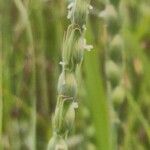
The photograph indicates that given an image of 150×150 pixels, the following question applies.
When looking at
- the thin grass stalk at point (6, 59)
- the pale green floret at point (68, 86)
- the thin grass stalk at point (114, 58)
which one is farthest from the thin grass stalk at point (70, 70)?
the thin grass stalk at point (6, 59)

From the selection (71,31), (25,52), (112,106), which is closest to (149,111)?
(25,52)

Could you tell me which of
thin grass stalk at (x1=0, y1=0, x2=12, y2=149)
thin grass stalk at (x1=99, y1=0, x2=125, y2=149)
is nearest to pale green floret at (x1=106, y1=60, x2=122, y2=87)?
thin grass stalk at (x1=99, y1=0, x2=125, y2=149)

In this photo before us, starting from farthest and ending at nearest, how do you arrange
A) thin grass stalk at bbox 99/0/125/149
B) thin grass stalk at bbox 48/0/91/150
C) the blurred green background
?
the blurred green background < thin grass stalk at bbox 99/0/125/149 < thin grass stalk at bbox 48/0/91/150

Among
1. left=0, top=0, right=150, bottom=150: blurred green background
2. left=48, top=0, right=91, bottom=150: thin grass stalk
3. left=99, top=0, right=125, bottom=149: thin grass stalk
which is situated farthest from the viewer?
left=0, top=0, right=150, bottom=150: blurred green background

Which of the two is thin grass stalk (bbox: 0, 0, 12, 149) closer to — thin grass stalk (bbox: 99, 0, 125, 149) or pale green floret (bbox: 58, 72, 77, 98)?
thin grass stalk (bbox: 99, 0, 125, 149)

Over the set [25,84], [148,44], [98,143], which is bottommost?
[98,143]

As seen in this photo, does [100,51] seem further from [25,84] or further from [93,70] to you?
[93,70]
